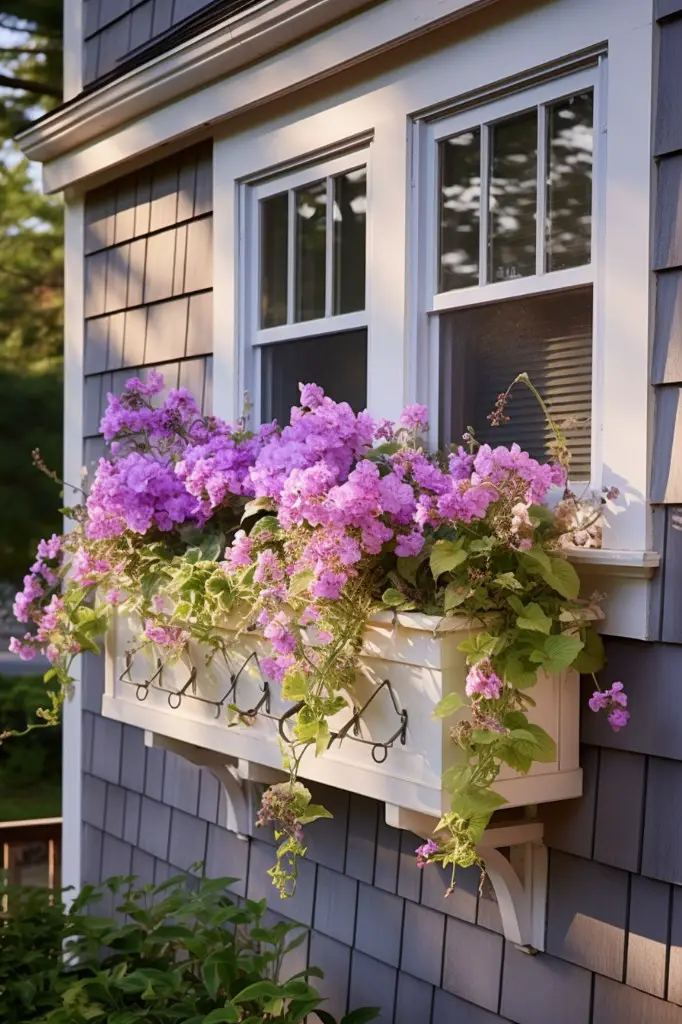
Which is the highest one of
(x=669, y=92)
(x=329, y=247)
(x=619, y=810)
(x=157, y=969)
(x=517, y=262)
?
(x=669, y=92)

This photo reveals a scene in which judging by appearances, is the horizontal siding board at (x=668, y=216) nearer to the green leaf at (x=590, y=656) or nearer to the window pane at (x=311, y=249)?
the green leaf at (x=590, y=656)

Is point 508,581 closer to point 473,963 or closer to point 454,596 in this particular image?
point 454,596

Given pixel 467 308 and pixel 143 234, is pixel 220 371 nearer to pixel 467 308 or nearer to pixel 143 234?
pixel 143 234

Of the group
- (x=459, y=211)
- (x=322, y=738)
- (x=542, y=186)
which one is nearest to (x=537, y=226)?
(x=542, y=186)

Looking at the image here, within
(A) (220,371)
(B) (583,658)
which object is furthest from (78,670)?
(B) (583,658)

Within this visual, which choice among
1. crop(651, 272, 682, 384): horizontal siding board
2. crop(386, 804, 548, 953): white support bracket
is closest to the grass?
crop(386, 804, 548, 953): white support bracket

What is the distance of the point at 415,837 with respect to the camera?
8.48 ft

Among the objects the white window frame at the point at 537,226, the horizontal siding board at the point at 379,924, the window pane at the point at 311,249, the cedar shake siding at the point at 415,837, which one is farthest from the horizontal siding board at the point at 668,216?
the horizontal siding board at the point at 379,924

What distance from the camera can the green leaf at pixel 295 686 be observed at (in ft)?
6.87

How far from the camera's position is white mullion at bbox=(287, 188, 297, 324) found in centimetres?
293

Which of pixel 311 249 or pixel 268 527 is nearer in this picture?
pixel 268 527

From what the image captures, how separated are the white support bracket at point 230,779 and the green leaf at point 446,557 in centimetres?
90

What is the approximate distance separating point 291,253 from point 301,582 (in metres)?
1.15

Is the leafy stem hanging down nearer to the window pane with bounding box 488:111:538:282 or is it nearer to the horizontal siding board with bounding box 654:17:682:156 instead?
the window pane with bounding box 488:111:538:282
